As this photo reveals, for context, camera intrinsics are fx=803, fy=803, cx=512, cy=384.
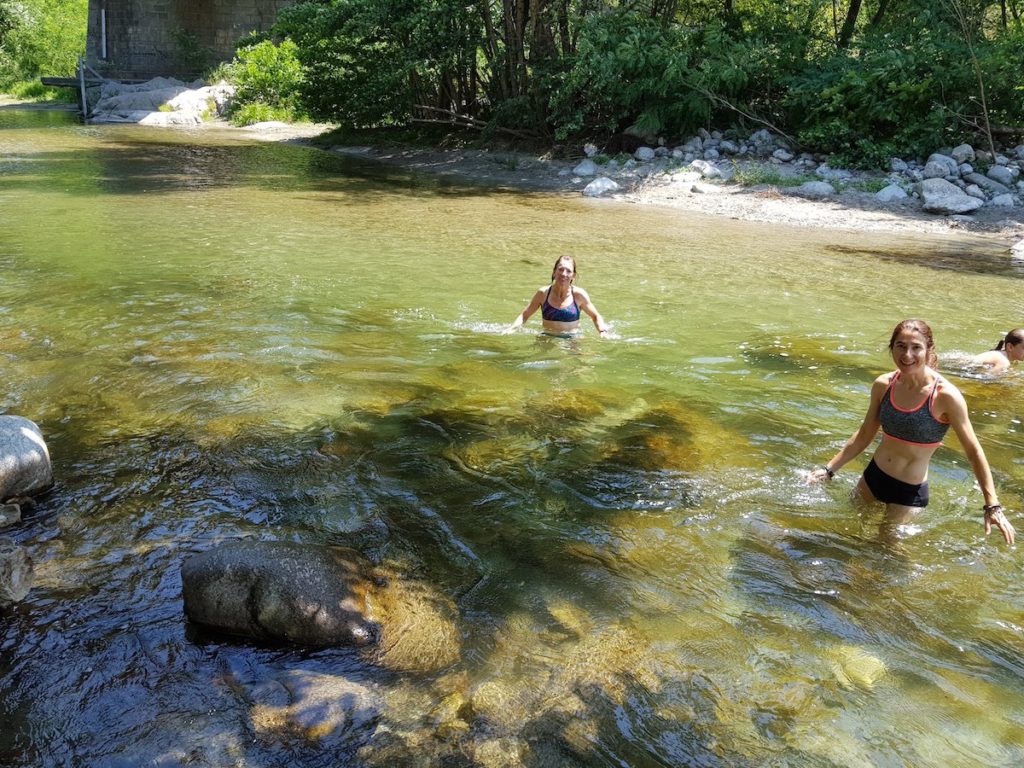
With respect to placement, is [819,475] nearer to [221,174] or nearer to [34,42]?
[221,174]

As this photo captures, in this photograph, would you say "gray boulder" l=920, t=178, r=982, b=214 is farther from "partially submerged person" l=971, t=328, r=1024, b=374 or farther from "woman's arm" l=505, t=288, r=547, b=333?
"woman's arm" l=505, t=288, r=547, b=333

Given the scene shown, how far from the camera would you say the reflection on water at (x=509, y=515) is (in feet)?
10.7

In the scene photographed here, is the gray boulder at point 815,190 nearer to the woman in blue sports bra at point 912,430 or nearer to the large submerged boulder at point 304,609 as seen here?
the woman in blue sports bra at point 912,430

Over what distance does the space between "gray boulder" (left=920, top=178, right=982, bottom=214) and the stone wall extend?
1520 inches

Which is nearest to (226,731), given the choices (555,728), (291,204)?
(555,728)

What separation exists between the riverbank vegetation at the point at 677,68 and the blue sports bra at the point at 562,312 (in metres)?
12.0

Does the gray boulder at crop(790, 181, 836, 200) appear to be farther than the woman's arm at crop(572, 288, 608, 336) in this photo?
Yes

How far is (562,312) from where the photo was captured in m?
8.50

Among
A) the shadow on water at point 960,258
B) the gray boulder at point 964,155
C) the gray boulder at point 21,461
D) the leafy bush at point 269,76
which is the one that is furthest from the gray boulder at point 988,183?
the leafy bush at point 269,76

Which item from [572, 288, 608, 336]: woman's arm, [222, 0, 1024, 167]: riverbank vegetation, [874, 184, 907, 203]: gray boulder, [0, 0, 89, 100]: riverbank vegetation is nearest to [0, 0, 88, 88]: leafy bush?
[0, 0, 89, 100]: riverbank vegetation

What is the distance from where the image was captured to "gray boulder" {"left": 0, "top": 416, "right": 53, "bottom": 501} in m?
4.53

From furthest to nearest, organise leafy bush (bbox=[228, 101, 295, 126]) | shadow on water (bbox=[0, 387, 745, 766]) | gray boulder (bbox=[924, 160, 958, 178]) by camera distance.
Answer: leafy bush (bbox=[228, 101, 295, 126]), gray boulder (bbox=[924, 160, 958, 178]), shadow on water (bbox=[0, 387, 745, 766])

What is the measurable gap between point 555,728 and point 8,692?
2.24 metres

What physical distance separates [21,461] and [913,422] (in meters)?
5.07
